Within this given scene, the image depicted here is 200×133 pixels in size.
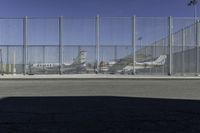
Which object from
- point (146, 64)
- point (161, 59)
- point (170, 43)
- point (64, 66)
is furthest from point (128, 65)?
point (64, 66)

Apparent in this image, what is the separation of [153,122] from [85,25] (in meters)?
26.3

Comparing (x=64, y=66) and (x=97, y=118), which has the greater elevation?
(x=64, y=66)

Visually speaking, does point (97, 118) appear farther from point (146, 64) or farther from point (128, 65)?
point (146, 64)

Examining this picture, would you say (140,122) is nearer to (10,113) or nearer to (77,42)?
(10,113)

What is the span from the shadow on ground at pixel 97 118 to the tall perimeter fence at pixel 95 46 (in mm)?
22280

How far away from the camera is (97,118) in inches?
324

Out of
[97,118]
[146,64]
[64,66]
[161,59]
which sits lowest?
[97,118]

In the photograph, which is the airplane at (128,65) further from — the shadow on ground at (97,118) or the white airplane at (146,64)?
the shadow on ground at (97,118)

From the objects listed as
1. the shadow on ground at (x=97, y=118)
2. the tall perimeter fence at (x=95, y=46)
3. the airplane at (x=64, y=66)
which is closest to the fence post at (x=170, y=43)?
the tall perimeter fence at (x=95, y=46)

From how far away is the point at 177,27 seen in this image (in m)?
34.1

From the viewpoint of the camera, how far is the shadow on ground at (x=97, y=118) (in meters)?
7.03

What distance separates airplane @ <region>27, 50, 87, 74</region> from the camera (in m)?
32.5

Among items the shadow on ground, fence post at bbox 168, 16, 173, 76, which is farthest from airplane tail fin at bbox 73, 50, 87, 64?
the shadow on ground

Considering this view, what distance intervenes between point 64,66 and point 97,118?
80.4 feet
